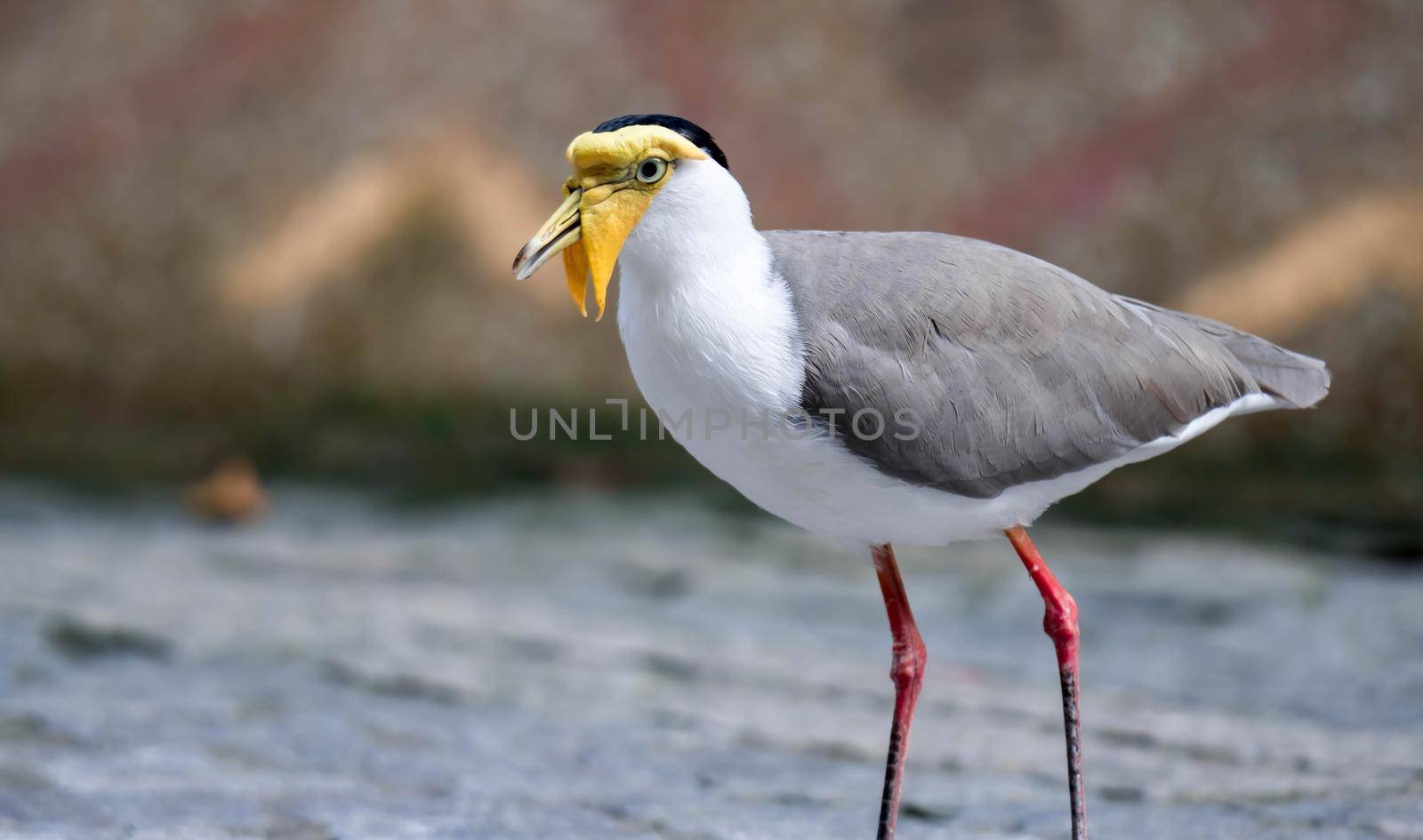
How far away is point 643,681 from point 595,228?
2323 mm

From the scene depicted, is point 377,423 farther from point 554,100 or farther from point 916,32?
point 916,32

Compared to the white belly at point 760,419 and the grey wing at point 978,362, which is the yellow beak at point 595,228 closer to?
the white belly at point 760,419

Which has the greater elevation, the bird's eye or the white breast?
the bird's eye

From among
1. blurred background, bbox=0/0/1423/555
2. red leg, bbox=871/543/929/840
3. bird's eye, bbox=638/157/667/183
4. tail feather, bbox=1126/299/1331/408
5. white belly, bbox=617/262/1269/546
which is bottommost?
red leg, bbox=871/543/929/840

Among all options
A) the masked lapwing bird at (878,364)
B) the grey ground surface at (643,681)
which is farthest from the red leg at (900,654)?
the grey ground surface at (643,681)

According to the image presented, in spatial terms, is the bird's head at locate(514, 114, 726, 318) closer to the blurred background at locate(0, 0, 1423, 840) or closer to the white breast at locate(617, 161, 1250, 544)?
the white breast at locate(617, 161, 1250, 544)

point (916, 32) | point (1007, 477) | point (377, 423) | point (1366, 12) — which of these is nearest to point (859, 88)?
point (916, 32)

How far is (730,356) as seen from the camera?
7.10 feet

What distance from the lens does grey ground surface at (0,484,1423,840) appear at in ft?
9.91

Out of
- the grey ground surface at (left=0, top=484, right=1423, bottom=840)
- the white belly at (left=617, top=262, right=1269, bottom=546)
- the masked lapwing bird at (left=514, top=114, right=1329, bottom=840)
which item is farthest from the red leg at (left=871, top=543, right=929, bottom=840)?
the grey ground surface at (left=0, top=484, right=1423, bottom=840)

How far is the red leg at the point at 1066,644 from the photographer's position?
2.36 m

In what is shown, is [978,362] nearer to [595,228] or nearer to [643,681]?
[595,228]

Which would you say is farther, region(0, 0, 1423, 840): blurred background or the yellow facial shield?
region(0, 0, 1423, 840): blurred background

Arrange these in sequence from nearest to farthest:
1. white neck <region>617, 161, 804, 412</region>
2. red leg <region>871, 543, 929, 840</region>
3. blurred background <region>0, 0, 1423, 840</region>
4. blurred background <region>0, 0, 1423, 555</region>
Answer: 1. white neck <region>617, 161, 804, 412</region>
2. red leg <region>871, 543, 929, 840</region>
3. blurred background <region>0, 0, 1423, 840</region>
4. blurred background <region>0, 0, 1423, 555</region>
